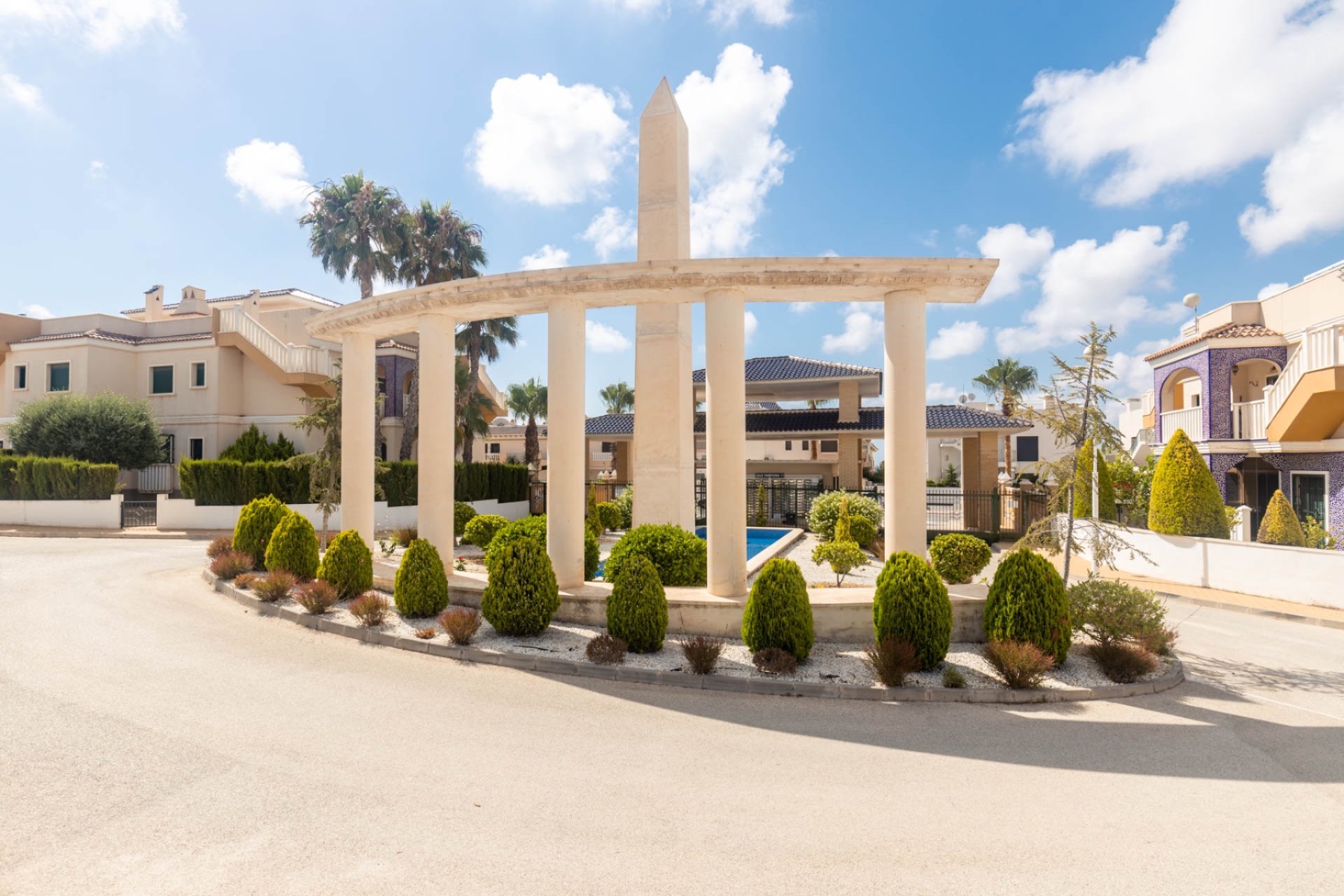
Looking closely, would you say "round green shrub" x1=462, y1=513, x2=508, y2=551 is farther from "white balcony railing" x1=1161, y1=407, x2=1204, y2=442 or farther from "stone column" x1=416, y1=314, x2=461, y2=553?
"white balcony railing" x1=1161, y1=407, x2=1204, y2=442

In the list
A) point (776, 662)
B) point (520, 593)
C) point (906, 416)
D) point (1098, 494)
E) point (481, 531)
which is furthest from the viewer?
point (1098, 494)

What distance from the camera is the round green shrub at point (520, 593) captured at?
30.1 feet

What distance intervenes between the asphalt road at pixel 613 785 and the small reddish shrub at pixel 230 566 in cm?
432

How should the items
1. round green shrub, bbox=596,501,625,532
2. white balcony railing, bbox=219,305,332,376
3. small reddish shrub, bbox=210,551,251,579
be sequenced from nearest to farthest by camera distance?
small reddish shrub, bbox=210,551,251,579
round green shrub, bbox=596,501,625,532
white balcony railing, bbox=219,305,332,376

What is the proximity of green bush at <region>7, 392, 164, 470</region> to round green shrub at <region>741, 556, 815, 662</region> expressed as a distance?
96.2 ft

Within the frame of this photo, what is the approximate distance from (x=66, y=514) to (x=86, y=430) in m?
5.08

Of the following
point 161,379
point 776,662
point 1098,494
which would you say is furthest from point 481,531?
point 161,379

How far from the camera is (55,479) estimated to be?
77.7 ft

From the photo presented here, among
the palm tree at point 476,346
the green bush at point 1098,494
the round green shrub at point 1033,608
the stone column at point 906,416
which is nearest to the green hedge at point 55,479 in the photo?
the palm tree at point 476,346

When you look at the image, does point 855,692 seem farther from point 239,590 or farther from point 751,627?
point 239,590

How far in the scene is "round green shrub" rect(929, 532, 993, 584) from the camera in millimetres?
11961

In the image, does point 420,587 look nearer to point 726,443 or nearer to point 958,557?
point 726,443

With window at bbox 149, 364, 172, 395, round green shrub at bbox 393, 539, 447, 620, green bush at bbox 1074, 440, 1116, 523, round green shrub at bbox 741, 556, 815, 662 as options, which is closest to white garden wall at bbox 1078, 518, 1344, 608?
green bush at bbox 1074, 440, 1116, 523

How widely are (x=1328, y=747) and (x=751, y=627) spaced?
5.73 m
